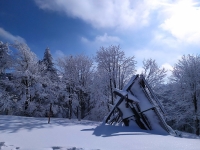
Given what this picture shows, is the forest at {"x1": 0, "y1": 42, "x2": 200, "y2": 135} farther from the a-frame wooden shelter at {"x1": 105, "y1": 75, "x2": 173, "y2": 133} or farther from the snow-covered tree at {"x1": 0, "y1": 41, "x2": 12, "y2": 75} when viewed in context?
the a-frame wooden shelter at {"x1": 105, "y1": 75, "x2": 173, "y2": 133}

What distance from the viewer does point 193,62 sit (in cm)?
1638

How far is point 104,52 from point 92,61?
395cm

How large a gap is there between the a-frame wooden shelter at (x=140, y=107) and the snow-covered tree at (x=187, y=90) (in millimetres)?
9325

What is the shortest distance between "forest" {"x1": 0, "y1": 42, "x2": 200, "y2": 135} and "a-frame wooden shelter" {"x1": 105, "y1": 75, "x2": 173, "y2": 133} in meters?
7.77

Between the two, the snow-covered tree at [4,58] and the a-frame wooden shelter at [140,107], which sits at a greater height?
the snow-covered tree at [4,58]

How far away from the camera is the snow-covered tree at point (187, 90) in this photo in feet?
49.2

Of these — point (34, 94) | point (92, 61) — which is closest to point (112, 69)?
point (92, 61)

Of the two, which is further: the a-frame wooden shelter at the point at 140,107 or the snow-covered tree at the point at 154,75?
the snow-covered tree at the point at 154,75

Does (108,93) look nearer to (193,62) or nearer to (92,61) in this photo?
(92,61)

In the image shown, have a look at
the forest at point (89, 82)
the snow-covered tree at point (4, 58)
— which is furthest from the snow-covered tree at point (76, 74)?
the snow-covered tree at point (4, 58)

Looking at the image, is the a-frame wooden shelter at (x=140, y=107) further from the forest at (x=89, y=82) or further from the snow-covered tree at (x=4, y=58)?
the snow-covered tree at (x=4, y=58)

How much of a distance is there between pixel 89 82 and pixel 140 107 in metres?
13.2

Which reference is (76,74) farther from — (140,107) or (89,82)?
(140,107)

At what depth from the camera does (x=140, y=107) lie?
328 inches
